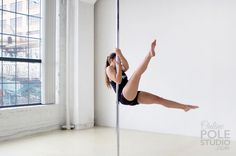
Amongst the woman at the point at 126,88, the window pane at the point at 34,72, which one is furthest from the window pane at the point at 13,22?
the woman at the point at 126,88

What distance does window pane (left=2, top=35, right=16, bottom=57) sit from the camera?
6036 millimetres

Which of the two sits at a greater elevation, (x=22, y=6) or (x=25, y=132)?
(x=22, y=6)

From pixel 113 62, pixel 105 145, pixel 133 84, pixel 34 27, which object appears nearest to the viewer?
pixel 133 84

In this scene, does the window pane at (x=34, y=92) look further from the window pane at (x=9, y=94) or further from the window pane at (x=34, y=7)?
the window pane at (x=34, y=7)

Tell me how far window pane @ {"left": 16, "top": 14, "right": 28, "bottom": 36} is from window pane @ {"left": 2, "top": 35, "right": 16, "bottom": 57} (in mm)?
205

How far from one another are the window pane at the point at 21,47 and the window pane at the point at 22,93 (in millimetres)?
622

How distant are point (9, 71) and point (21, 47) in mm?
585

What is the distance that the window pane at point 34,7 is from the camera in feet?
21.6

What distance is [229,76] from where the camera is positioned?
228 inches

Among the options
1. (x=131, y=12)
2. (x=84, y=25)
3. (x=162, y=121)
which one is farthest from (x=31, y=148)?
(x=131, y=12)

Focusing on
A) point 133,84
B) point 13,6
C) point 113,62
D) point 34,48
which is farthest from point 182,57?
point 13,6

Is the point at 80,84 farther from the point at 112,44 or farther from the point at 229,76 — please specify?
the point at 229,76

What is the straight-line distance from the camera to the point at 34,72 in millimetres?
6672

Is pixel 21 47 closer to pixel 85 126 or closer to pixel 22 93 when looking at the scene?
pixel 22 93
